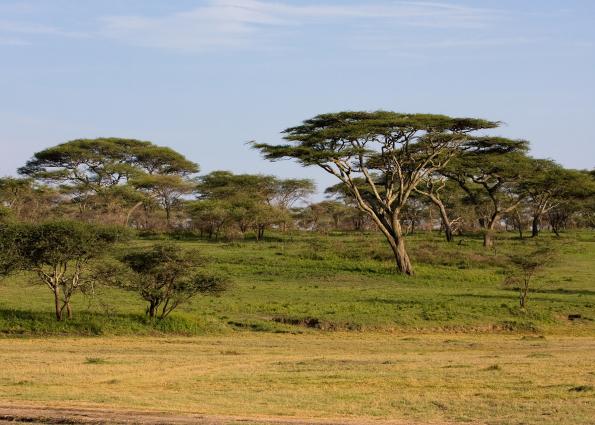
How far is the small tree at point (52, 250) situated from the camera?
30.9 metres

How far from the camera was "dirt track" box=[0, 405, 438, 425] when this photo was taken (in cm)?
1362

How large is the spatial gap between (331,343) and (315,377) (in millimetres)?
9687

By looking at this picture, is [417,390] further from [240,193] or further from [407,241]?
[240,193]

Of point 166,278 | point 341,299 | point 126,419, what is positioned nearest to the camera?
point 126,419

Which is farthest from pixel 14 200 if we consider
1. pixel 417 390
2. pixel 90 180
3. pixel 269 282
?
pixel 417 390

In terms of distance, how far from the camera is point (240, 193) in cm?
7188

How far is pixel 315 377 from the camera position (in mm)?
19547

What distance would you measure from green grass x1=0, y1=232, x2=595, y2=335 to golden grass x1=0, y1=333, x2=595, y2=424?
8.44 ft

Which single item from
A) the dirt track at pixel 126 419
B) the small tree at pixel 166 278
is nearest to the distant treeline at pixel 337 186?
the small tree at pixel 166 278

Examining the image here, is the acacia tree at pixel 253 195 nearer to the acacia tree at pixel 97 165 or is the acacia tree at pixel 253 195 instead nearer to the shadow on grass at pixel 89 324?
the acacia tree at pixel 97 165

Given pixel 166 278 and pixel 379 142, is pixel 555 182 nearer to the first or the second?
pixel 379 142

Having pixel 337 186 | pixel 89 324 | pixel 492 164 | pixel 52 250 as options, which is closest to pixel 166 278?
pixel 89 324

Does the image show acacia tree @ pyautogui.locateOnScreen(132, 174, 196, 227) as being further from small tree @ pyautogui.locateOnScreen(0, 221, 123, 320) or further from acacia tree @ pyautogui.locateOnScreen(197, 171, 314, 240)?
small tree @ pyautogui.locateOnScreen(0, 221, 123, 320)

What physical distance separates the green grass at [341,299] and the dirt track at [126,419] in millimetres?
16085
